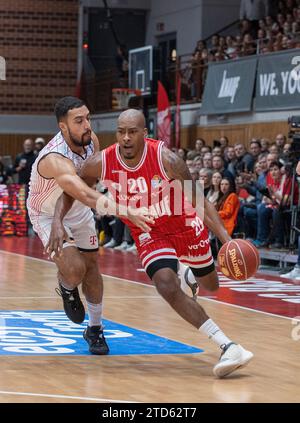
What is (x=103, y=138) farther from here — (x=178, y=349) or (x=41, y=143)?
(x=178, y=349)

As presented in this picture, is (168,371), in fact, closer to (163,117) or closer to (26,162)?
(163,117)

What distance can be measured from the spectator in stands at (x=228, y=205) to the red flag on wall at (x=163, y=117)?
6.94 m

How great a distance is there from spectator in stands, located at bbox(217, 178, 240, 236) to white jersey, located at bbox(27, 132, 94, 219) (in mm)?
6886

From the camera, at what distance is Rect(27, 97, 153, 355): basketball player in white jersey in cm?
733

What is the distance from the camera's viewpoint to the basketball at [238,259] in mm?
6766

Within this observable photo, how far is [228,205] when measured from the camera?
576 inches

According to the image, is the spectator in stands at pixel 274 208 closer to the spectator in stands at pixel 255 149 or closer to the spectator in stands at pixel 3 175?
the spectator in stands at pixel 255 149

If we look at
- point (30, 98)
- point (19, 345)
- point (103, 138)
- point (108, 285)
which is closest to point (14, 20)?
point (30, 98)

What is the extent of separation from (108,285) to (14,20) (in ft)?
56.0

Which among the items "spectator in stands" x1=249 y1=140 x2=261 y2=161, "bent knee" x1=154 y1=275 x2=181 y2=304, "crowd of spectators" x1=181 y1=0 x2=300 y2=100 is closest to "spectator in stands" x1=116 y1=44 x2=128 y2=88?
"crowd of spectators" x1=181 y1=0 x2=300 y2=100

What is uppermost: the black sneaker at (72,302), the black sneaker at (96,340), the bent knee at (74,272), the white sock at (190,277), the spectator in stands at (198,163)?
the spectator in stands at (198,163)

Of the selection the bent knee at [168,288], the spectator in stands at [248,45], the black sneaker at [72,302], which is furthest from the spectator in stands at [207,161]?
the bent knee at [168,288]

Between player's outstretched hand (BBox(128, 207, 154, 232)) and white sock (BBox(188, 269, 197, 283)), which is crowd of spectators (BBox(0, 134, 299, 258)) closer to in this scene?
white sock (BBox(188, 269, 197, 283))

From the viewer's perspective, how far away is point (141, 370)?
6.91m
